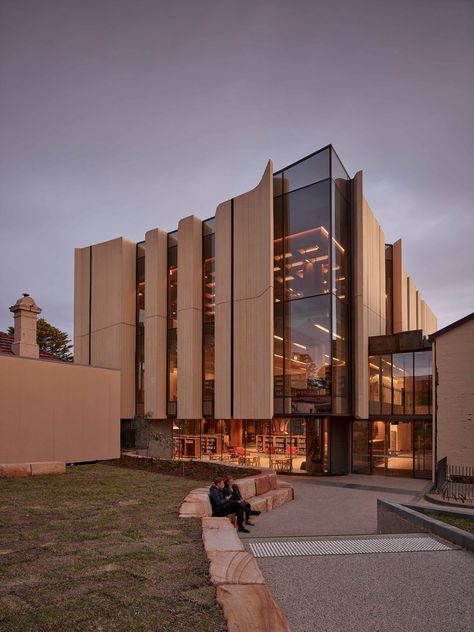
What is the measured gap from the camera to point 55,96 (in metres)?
69.5

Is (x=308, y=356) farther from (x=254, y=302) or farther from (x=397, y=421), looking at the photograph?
(x=397, y=421)

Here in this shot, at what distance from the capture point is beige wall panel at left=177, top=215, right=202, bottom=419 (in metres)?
28.8

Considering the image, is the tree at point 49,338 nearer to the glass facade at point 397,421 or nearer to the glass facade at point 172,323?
the glass facade at point 172,323

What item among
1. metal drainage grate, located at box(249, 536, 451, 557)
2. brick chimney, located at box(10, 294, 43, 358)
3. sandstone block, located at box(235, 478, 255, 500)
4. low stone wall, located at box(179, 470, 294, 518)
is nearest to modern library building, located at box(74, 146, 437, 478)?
low stone wall, located at box(179, 470, 294, 518)

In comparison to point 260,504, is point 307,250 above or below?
above

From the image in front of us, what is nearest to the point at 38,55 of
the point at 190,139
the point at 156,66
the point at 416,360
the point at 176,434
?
the point at 156,66

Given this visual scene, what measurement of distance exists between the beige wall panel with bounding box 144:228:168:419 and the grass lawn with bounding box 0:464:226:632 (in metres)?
17.9

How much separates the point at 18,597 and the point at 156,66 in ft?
132

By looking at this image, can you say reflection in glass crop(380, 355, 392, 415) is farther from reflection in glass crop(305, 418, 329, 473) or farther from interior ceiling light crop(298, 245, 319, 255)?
interior ceiling light crop(298, 245, 319, 255)

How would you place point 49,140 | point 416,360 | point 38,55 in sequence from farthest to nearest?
point 49,140
point 38,55
point 416,360

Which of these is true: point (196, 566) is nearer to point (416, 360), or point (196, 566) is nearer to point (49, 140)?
point (416, 360)

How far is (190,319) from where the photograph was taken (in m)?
29.5

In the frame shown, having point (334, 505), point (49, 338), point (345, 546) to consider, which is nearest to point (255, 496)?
point (334, 505)

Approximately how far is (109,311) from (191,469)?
54.7 ft
